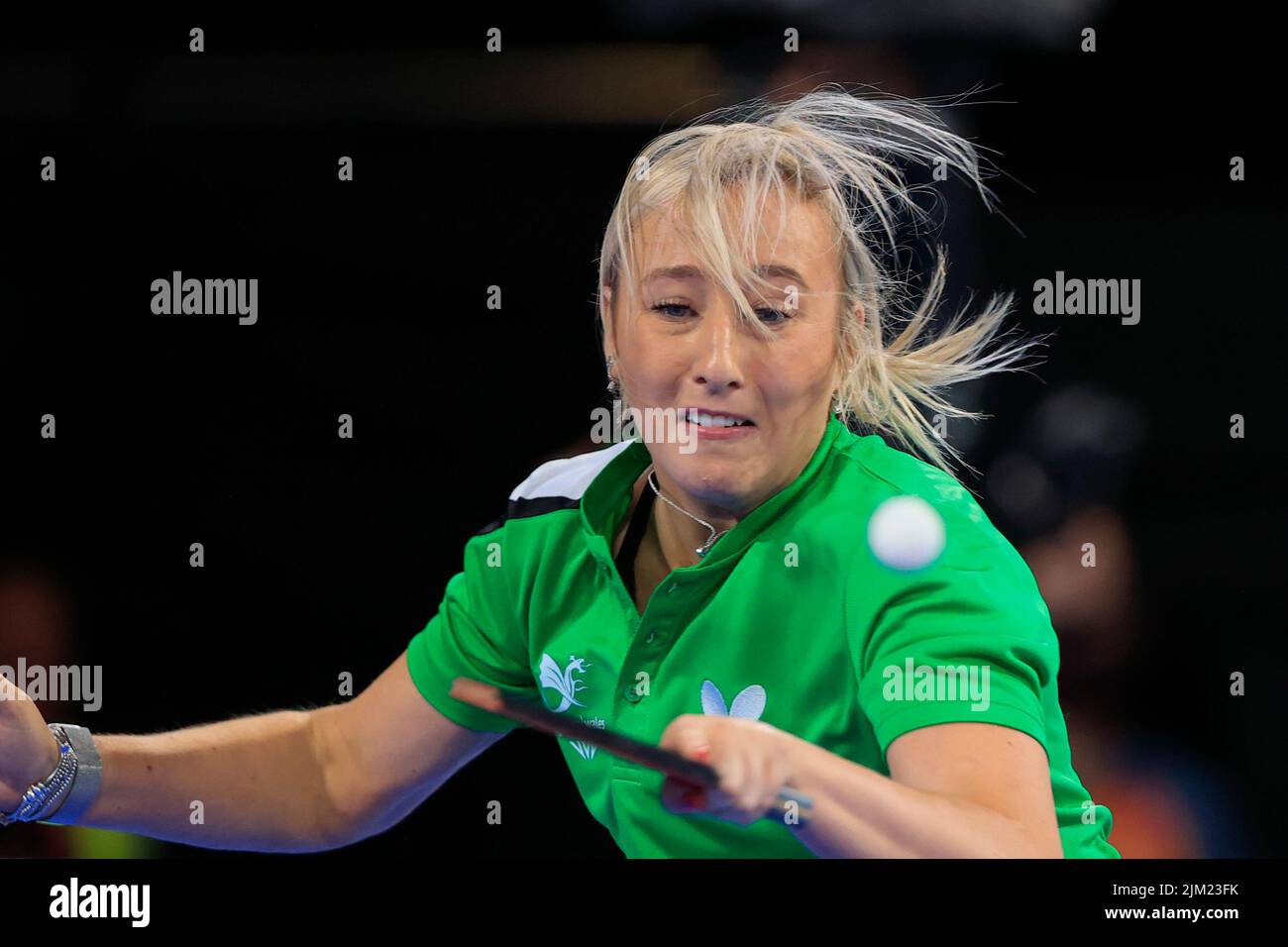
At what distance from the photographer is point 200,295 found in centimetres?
168

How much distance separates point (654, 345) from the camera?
1.24 m

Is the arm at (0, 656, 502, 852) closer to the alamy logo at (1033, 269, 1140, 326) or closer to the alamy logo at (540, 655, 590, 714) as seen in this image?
the alamy logo at (540, 655, 590, 714)

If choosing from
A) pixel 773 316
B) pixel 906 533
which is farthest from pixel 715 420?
pixel 906 533

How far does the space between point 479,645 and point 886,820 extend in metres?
0.53

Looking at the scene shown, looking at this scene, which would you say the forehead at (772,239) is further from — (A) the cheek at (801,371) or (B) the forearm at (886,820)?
(B) the forearm at (886,820)

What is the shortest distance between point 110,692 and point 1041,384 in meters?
1.21

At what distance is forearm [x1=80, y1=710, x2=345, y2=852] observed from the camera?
1.33 m

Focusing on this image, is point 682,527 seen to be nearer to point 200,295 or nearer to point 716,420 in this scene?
point 716,420

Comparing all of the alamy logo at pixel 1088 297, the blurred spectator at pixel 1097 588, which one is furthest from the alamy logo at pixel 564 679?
the alamy logo at pixel 1088 297

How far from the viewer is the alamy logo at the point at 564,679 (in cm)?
128

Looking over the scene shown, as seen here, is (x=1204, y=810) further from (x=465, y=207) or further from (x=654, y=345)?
(x=465, y=207)

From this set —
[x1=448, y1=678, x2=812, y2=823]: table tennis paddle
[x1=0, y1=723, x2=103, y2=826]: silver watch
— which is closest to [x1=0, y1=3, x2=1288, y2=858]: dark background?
[x1=0, y1=723, x2=103, y2=826]: silver watch

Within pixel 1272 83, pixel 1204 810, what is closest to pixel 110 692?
→ pixel 1204 810

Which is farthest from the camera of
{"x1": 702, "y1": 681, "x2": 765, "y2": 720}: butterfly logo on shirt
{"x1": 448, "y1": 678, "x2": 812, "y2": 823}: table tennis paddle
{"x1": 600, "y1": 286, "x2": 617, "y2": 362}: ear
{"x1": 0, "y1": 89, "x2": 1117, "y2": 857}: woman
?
{"x1": 600, "y1": 286, "x2": 617, "y2": 362}: ear
